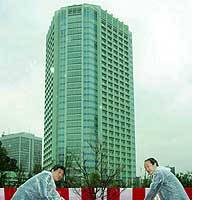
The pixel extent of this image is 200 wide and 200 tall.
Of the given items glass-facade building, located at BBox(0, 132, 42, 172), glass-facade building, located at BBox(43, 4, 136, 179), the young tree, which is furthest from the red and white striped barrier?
glass-facade building, located at BBox(43, 4, 136, 179)

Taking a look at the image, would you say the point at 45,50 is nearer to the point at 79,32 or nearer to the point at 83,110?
the point at 79,32

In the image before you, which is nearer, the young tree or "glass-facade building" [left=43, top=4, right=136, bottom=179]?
the young tree

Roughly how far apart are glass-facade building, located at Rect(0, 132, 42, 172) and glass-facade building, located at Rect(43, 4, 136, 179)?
7.18 metres

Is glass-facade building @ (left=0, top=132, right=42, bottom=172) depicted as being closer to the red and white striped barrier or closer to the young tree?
the young tree

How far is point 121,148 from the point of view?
5881cm

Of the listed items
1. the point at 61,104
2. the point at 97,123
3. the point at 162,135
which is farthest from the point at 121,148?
the point at 162,135

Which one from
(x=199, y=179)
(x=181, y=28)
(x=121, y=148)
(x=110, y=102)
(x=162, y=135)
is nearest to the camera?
(x=199, y=179)

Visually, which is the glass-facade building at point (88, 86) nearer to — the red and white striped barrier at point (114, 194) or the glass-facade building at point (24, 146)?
the glass-facade building at point (24, 146)

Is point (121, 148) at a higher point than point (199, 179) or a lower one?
higher

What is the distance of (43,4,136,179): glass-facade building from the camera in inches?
2370

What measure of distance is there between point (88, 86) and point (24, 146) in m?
17.7

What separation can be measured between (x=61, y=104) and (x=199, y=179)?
6139cm

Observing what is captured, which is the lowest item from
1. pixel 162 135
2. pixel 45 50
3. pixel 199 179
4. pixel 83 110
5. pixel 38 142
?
pixel 199 179

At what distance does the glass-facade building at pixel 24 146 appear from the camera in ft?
137
